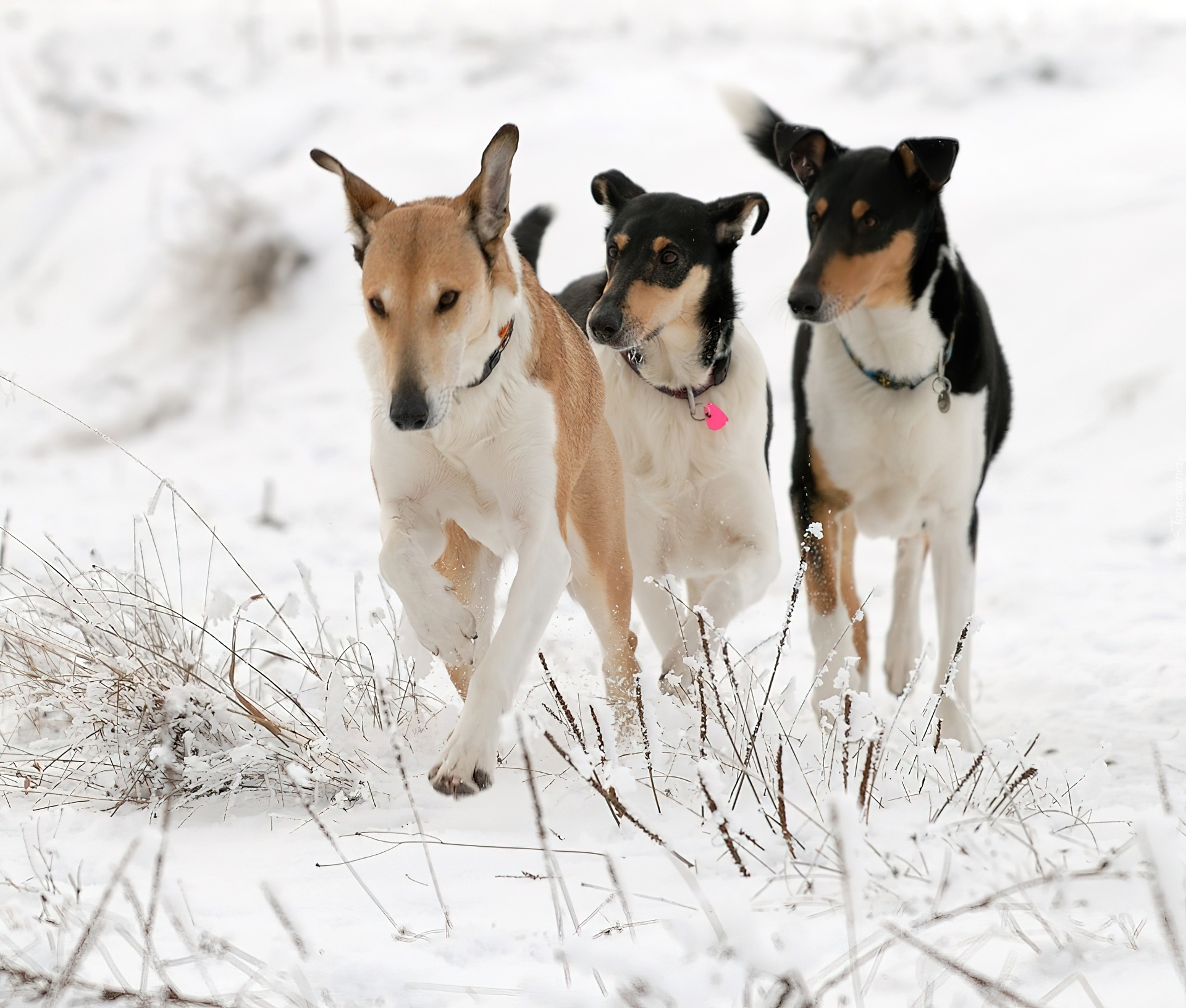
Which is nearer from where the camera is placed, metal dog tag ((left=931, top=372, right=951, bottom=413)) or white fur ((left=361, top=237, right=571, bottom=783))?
white fur ((left=361, top=237, right=571, bottom=783))

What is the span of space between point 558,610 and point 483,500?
1.80 metres

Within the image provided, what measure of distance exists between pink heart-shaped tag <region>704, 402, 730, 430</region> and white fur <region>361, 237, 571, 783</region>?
1.04 meters

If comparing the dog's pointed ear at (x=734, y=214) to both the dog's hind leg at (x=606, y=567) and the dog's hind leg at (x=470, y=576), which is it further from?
the dog's hind leg at (x=470, y=576)

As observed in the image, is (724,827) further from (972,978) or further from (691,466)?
(691,466)

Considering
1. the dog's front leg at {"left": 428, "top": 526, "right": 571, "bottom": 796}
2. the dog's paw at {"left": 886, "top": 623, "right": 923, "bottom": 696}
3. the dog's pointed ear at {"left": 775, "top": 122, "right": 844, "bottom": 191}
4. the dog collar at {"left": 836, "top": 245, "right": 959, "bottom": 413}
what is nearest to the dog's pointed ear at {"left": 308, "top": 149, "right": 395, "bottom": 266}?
the dog's front leg at {"left": 428, "top": 526, "right": 571, "bottom": 796}

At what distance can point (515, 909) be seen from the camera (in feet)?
7.47

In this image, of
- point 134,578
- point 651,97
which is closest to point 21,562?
point 134,578

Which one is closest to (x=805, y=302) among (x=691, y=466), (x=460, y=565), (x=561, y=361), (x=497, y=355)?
(x=691, y=466)

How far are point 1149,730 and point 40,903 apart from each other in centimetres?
354

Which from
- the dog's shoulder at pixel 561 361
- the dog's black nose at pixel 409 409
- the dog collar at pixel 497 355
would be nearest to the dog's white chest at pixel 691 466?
the dog's shoulder at pixel 561 361

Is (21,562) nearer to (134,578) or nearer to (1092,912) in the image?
(134,578)

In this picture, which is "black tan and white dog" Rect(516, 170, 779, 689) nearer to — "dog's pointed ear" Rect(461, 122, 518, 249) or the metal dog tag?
the metal dog tag

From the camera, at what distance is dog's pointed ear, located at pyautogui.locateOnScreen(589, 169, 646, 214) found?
4.62 meters

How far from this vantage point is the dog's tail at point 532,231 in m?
4.30
